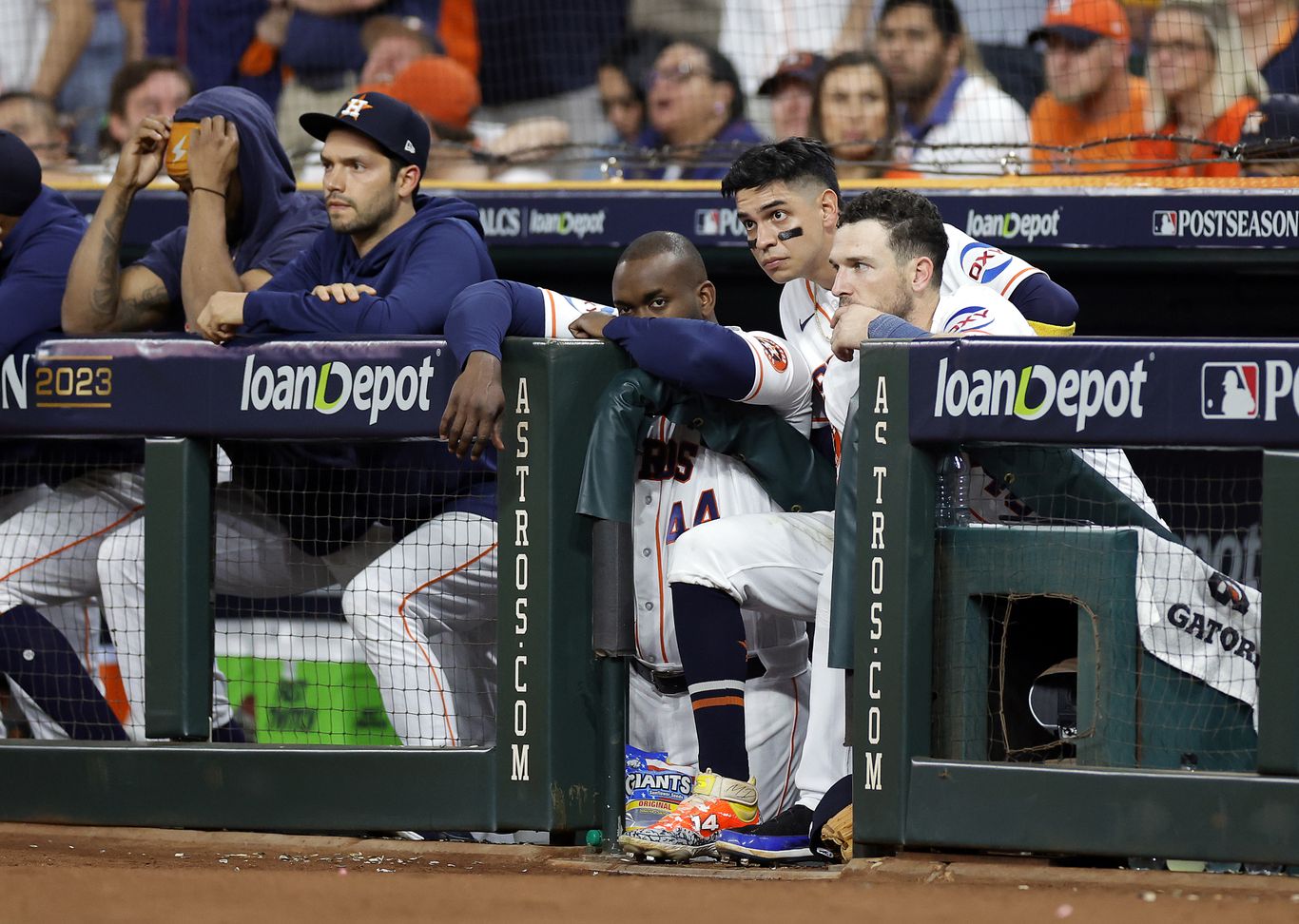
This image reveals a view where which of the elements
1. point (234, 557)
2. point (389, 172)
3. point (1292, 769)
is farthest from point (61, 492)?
point (1292, 769)

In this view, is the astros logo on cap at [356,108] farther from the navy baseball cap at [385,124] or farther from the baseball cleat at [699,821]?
the baseball cleat at [699,821]

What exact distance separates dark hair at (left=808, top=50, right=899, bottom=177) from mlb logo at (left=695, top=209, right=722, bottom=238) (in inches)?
31.8

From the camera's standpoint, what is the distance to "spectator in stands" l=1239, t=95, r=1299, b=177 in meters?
5.36

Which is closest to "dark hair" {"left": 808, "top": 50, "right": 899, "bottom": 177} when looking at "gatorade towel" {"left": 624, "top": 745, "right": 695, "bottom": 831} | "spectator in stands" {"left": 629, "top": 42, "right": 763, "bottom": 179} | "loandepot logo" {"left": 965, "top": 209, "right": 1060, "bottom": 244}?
"spectator in stands" {"left": 629, "top": 42, "right": 763, "bottom": 179}

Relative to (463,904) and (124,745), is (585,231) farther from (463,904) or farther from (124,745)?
(463,904)

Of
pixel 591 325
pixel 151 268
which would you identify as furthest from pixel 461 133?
pixel 591 325

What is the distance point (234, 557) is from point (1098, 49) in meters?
3.73

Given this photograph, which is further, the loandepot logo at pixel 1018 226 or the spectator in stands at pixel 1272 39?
the spectator in stands at pixel 1272 39

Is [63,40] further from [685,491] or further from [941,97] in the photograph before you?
[685,491]

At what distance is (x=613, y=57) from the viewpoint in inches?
259

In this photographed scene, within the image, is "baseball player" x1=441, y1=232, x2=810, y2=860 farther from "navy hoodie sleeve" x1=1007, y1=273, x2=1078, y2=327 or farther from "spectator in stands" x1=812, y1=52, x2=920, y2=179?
"spectator in stands" x1=812, y1=52, x2=920, y2=179

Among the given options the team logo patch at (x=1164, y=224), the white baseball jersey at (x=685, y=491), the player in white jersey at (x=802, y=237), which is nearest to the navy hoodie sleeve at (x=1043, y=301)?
the player in white jersey at (x=802, y=237)

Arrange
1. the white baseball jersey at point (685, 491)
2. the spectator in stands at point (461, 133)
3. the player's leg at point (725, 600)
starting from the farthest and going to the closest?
1. the spectator in stands at point (461, 133)
2. the white baseball jersey at point (685, 491)
3. the player's leg at point (725, 600)

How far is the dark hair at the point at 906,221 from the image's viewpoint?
338cm
